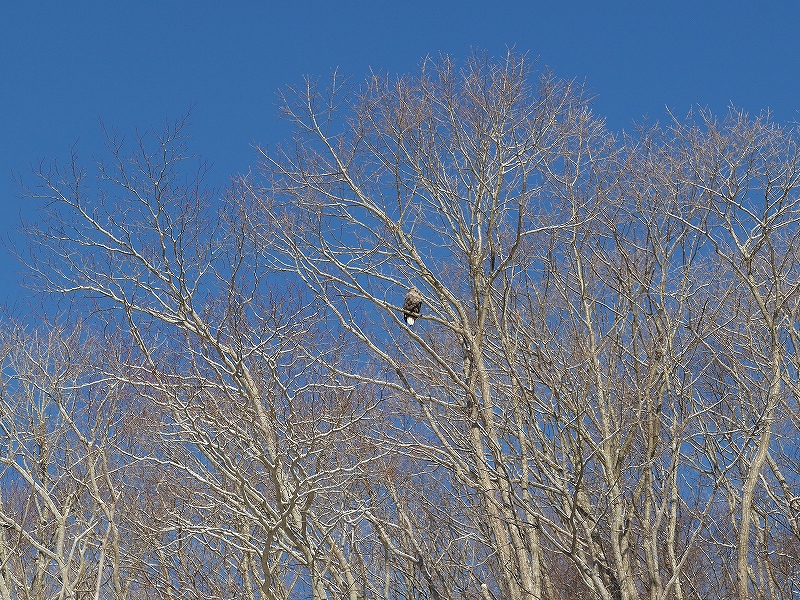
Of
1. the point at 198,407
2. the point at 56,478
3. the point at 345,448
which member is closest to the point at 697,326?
the point at 345,448

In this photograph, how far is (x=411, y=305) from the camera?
998 cm

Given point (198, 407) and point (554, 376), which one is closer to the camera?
point (198, 407)

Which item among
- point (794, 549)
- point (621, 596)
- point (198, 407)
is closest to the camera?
point (198, 407)

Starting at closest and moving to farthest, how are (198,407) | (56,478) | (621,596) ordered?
1. (198,407)
2. (621,596)
3. (56,478)

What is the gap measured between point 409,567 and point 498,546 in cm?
230

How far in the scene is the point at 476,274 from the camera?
403 inches

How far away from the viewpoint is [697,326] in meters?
10.0

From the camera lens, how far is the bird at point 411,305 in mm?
9812

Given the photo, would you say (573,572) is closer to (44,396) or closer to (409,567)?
(409,567)

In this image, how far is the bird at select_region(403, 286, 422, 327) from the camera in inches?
386

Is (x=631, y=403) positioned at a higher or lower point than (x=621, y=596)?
higher

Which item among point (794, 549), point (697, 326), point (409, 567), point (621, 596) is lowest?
point (621, 596)

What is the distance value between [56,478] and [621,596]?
6441 mm

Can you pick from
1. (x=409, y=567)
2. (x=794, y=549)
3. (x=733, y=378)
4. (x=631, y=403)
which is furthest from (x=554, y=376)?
(x=794, y=549)
